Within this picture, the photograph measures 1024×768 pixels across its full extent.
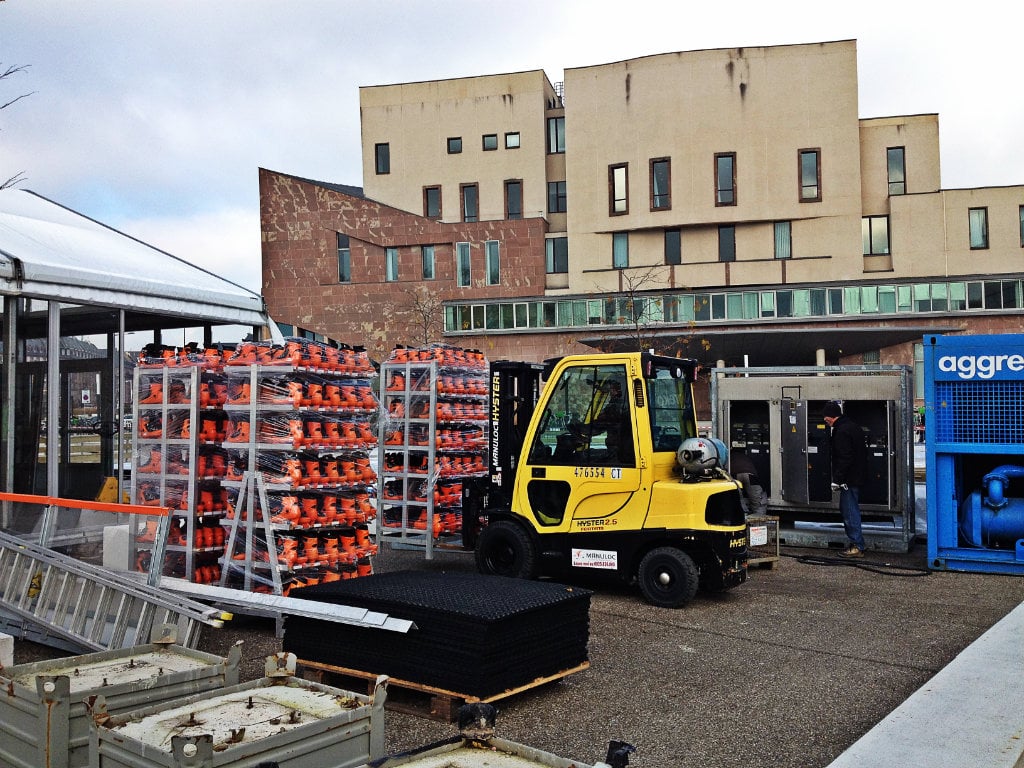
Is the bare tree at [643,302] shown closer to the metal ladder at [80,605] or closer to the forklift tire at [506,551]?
the forklift tire at [506,551]

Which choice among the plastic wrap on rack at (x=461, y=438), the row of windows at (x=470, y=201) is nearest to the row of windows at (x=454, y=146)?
the row of windows at (x=470, y=201)

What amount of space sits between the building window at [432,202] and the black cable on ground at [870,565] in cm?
4547

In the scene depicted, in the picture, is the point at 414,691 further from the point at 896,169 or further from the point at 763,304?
the point at 896,169

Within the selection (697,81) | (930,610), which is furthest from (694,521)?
(697,81)

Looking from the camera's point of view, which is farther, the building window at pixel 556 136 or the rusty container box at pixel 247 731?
the building window at pixel 556 136

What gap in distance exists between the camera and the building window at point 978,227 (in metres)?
47.4

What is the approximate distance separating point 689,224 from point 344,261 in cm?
1986

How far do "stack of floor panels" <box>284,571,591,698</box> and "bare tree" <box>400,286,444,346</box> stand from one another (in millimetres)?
45787

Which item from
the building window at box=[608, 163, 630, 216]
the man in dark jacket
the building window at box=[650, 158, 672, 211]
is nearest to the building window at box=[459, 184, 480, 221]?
the building window at box=[608, 163, 630, 216]

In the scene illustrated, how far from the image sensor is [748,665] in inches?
286

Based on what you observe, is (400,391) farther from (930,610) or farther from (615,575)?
(930,610)

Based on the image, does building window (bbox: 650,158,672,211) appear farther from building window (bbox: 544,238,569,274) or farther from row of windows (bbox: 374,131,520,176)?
row of windows (bbox: 374,131,520,176)

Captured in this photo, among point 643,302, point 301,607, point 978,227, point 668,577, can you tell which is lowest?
point 668,577

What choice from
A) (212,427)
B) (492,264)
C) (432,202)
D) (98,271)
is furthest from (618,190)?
(212,427)
